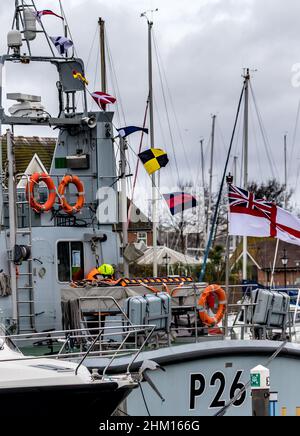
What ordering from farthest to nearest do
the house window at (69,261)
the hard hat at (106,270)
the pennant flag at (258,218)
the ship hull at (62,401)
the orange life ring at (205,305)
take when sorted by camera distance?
the house window at (69,261)
the hard hat at (106,270)
the orange life ring at (205,305)
the pennant flag at (258,218)
the ship hull at (62,401)

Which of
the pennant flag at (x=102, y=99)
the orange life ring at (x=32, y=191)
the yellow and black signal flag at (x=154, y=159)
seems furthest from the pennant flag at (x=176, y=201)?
the orange life ring at (x=32, y=191)

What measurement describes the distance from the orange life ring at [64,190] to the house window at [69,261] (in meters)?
0.59

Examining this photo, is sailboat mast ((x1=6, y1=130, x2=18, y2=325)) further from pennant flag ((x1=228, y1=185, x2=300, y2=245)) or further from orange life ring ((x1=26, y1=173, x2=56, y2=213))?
pennant flag ((x1=228, y1=185, x2=300, y2=245))

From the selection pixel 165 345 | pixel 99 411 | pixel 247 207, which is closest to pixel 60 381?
pixel 99 411

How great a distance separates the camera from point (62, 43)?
21.7 m

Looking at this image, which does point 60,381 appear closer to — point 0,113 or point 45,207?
point 45,207

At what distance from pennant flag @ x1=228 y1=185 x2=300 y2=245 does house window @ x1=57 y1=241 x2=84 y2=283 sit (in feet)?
10.3

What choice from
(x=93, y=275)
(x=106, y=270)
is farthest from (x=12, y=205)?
(x=106, y=270)

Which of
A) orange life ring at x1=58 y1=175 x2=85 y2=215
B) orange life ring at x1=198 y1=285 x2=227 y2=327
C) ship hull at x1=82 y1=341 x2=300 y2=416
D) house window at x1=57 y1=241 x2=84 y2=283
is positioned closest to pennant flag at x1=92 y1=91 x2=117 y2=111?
orange life ring at x1=58 y1=175 x2=85 y2=215

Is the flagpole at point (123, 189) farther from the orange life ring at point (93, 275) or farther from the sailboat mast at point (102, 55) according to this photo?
the sailboat mast at point (102, 55)

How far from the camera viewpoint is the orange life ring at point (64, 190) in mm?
20484

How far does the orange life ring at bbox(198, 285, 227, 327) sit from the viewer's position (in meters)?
18.5

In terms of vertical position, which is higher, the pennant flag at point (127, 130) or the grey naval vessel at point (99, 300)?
the pennant flag at point (127, 130)

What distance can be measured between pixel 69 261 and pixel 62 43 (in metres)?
4.05
